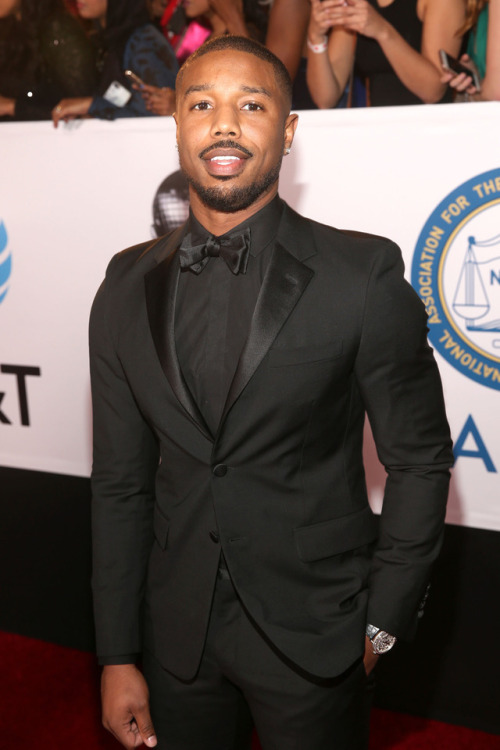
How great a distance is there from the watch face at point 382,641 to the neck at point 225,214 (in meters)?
0.88

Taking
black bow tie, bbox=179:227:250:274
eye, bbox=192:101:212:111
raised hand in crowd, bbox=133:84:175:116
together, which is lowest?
black bow tie, bbox=179:227:250:274

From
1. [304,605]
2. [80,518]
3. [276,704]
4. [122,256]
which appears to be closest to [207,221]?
[122,256]

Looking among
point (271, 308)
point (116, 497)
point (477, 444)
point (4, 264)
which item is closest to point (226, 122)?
point (271, 308)

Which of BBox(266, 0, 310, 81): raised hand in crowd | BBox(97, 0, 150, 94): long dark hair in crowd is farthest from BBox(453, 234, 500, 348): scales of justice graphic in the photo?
BBox(97, 0, 150, 94): long dark hair in crowd

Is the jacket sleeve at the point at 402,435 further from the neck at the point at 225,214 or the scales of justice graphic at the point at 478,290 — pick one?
the scales of justice graphic at the point at 478,290

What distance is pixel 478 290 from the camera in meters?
2.33

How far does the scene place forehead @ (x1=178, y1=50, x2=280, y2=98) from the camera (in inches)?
54.8

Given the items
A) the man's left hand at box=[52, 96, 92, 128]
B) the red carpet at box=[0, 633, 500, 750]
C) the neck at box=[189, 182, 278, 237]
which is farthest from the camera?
the man's left hand at box=[52, 96, 92, 128]

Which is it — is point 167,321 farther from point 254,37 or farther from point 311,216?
point 254,37

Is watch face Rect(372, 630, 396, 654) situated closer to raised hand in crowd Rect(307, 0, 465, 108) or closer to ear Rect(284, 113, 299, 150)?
ear Rect(284, 113, 299, 150)

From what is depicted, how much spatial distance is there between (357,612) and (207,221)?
0.86 metres

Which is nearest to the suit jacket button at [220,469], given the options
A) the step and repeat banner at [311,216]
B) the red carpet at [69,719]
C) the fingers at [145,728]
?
the fingers at [145,728]

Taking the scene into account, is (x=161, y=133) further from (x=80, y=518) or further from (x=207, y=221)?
(x=80, y=518)

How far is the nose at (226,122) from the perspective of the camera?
1.36 meters
